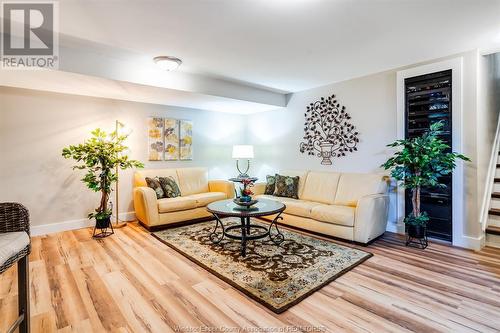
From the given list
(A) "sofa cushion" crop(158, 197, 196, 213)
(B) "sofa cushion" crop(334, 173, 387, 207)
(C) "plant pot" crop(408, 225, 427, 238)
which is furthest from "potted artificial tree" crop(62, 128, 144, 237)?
(C) "plant pot" crop(408, 225, 427, 238)

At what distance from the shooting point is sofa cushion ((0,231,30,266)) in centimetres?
133

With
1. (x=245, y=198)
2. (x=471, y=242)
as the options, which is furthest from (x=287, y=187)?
(x=471, y=242)

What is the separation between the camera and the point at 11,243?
1433mm

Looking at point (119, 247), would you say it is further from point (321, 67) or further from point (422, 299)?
point (321, 67)

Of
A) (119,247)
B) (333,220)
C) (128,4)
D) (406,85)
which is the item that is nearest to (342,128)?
(406,85)

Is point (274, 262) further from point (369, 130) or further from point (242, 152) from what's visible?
point (242, 152)

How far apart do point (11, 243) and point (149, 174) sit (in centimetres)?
330

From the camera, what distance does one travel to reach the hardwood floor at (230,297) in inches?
73.0

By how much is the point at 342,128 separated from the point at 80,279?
13.7 feet

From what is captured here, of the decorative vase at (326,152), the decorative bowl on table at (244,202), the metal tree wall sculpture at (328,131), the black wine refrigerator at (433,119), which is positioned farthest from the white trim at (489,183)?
the decorative bowl on table at (244,202)

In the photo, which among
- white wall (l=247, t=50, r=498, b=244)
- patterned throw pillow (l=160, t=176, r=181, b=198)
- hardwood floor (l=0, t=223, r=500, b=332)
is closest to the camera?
hardwood floor (l=0, t=223, r=500, b=332)

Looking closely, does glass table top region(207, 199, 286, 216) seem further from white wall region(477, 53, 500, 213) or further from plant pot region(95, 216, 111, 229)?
white wall region(477, 53, 500, 213)

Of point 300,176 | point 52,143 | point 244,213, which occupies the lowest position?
point 244,213

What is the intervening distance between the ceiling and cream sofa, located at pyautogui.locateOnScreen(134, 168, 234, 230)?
196 cm
